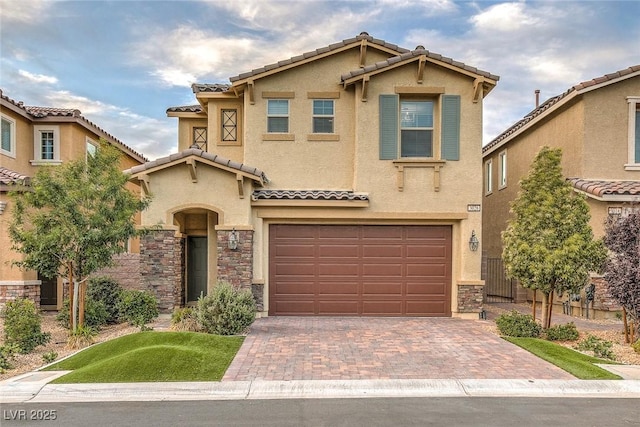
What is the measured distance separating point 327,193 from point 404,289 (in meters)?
3.89

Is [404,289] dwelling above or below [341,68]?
below

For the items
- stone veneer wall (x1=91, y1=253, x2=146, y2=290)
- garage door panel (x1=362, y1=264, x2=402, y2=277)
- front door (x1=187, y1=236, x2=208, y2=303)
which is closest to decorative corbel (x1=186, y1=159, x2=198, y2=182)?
front door (x1=187, y1=236, x2=208, y2=303)

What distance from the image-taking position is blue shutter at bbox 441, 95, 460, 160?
46.0 feet

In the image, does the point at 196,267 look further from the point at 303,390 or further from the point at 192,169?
the point at 303,390

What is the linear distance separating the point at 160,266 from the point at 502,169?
1593cm

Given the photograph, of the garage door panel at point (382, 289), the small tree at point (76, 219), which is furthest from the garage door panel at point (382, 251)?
the small tree at point (76, 219)

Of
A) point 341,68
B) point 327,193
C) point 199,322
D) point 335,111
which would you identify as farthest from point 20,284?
point 341,68

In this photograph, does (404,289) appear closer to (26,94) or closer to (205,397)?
(205,397)

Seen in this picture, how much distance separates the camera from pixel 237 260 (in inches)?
517

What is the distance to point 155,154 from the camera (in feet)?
90.4

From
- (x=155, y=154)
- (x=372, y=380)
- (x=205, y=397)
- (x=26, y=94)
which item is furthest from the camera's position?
(x=155, y=154)

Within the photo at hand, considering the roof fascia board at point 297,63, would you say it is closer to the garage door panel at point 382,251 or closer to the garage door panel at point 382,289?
the garage door panel at point 382,251

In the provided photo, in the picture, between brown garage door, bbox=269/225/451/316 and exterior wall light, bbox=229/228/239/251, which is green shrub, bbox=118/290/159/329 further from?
brown garage door, bbox=269/225/451/316

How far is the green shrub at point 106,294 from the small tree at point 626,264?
12722 millimetres
